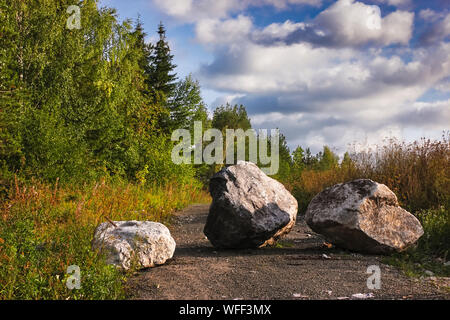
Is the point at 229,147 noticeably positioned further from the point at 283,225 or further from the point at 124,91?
the point at 283,225

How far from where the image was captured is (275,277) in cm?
500

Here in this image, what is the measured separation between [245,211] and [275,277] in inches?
66.1

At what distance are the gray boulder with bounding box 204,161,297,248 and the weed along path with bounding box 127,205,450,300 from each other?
237mm

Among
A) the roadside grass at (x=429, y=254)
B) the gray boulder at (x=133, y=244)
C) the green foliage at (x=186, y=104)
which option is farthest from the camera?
the green foliage at (x=186, y=104)

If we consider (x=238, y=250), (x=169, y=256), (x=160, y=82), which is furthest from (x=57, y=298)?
(x=160, y=82)

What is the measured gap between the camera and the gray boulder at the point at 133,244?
5.25 m

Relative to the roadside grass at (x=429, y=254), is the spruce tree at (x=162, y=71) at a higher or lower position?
higher

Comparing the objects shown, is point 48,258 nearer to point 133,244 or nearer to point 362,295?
point 133,244

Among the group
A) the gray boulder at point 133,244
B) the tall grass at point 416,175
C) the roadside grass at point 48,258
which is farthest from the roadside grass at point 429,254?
the roadside grass at point 48,258

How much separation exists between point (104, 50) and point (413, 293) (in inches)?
741

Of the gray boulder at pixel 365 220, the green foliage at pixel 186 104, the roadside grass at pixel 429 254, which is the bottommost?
the roadside grass at pixel 429 254

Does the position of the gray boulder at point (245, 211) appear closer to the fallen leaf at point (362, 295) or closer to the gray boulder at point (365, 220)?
the gray boulder at point (365, 220)

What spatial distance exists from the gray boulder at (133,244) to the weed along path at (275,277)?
180mm

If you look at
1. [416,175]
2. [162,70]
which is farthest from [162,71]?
[416,175]
